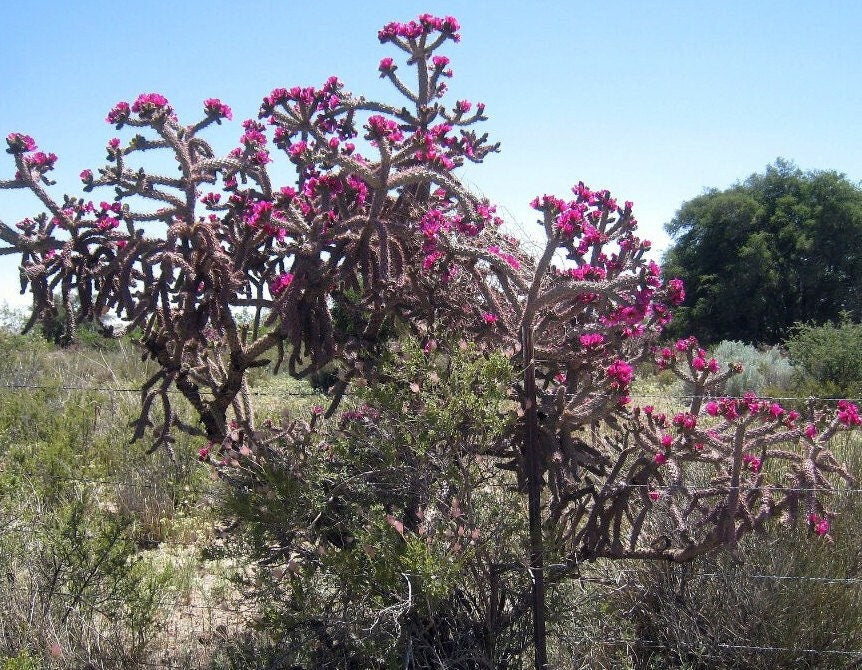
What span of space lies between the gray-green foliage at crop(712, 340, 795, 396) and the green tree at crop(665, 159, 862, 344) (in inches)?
314

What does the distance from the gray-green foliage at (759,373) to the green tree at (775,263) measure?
7985mm

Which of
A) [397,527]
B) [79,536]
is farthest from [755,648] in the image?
[79,536]

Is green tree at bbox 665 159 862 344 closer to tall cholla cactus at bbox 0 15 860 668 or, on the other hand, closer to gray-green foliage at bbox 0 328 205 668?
gray-green foliage at bbox 0 328 205 668

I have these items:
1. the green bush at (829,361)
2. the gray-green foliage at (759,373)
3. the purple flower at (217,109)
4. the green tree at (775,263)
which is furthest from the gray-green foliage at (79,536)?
the green tree at (775,263)

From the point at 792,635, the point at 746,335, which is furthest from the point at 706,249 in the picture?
the point at 792,635

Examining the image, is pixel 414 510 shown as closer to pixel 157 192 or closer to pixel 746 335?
pixel 157 192

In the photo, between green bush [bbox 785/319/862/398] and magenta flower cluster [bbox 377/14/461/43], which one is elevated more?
magenta flower cluster [bbox 377/14/461/43]

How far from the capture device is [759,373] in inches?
625

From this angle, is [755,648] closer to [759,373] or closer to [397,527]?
[397,527]

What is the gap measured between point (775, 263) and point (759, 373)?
11.7m

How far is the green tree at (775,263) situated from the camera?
1024 inches

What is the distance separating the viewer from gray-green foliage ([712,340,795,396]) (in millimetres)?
14867

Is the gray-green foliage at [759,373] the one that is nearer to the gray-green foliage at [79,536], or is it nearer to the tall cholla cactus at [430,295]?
the gray-green foliage at [79,536]

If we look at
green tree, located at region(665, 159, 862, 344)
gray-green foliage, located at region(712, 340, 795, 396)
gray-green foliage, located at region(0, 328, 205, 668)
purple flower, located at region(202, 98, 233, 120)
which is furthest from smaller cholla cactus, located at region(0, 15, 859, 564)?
green tree, located at region(665, 159, 862, 344)
